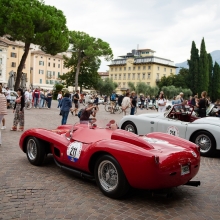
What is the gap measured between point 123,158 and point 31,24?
2747 cm

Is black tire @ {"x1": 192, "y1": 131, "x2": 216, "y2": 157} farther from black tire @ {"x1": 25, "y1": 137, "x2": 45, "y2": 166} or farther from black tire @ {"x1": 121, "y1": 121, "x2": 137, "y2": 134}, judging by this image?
black tire @ {"x1": 25, "y1": 137, "x2": 45, "y2": 166}

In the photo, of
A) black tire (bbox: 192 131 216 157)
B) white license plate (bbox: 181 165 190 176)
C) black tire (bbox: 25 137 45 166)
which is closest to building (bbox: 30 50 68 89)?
black tire (bbox: 192 131 216 157)

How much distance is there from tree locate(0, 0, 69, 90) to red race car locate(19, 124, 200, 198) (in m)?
25.8

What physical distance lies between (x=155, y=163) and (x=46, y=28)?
29.3 metres

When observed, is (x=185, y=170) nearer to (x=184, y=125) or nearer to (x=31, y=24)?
(x=184, y=125)

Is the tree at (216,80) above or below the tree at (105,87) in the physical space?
above

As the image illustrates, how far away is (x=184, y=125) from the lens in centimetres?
818

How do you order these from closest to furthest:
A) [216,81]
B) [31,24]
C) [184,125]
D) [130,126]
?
1. [184,125]
2. [130,126]
3. [31,24]
4. [216,81]

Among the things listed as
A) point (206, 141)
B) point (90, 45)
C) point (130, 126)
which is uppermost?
point (90, 45)

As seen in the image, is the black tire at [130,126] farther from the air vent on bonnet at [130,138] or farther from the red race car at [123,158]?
the air vent on bonnet at [130,138]

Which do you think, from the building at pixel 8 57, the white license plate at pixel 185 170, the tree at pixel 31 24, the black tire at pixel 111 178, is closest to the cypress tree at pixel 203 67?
the building at pixel 8 57

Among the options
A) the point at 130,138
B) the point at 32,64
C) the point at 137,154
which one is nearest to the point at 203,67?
the point at 32,64

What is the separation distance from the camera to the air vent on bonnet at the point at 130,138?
4348mm

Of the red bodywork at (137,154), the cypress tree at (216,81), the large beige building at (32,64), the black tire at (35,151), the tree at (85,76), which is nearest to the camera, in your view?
the red bodywork at (137,154)
